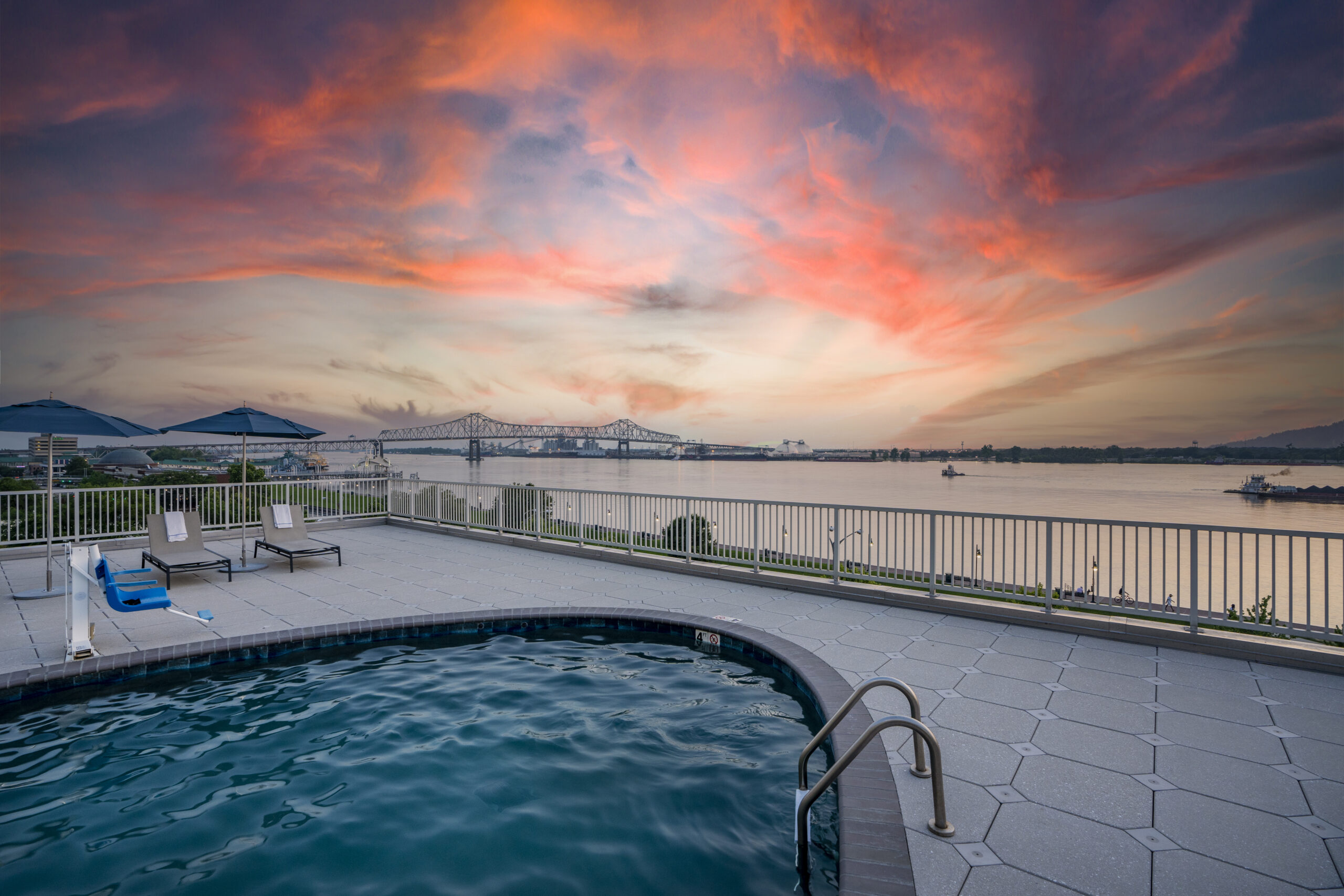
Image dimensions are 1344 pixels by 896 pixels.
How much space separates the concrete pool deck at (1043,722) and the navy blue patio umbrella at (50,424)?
51cm

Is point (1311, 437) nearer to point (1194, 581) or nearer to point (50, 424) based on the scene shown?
point (1194, 581)

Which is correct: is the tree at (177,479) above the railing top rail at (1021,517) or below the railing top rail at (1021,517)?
above

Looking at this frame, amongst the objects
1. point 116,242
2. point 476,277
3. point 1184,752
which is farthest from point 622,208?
point 1184,752

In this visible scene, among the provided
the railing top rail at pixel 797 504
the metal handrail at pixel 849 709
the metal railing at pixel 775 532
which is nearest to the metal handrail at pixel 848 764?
the metal handrail at pixel 849 709

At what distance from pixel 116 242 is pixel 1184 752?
20722 mm

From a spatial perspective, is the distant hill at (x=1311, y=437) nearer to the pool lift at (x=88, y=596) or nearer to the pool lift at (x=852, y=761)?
the pool lift at (x=852, y=761)

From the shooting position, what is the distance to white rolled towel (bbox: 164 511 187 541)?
26.2ft

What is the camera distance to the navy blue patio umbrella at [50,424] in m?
6.54

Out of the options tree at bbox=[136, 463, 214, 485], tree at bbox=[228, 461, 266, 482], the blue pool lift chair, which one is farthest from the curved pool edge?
tree at bbox=[228, 461, 266, 482]

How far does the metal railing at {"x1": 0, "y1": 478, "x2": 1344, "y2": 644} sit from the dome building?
4951 mm

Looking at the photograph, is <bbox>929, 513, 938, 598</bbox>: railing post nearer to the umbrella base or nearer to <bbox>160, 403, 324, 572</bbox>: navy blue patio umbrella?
<bbox>160, 403, 324, 572</bbox>: navy blue patio umbrella

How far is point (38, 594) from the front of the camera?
22.4 ft

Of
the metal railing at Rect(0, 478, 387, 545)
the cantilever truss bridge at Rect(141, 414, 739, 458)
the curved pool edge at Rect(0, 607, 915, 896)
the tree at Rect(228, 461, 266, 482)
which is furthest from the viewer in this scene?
the cantilever truss bridge at Rect(141, 414, 739, 458)

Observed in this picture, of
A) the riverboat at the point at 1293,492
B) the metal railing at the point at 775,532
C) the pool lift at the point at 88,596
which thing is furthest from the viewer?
the riverboat at the point at 1293,492
